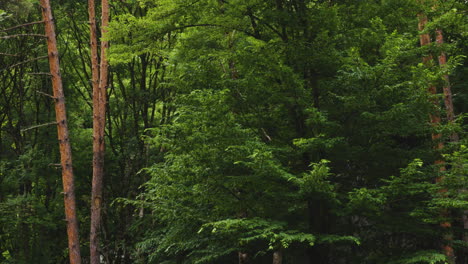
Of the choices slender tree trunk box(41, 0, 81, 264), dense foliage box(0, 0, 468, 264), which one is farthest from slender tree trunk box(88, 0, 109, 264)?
dense foliage box(0, 0, 468, 264)

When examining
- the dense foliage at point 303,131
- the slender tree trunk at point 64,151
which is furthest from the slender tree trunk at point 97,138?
the dense foliage at point 303,131

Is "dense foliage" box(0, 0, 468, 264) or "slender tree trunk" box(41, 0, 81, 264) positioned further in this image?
"slender tree trunk" box(41, 0, 81, 264)

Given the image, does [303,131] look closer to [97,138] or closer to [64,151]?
[64,151]

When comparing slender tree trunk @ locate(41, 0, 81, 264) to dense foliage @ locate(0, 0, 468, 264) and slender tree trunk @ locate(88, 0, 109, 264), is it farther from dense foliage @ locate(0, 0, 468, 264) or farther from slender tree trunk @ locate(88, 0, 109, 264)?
dense foliage @ locate(0, 0, 468, 264)

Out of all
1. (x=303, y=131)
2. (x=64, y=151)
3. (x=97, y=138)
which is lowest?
(x=64, y=151)

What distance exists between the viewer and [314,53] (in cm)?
707

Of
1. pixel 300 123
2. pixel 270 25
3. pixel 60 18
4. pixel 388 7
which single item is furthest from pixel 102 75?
pixel 388 7

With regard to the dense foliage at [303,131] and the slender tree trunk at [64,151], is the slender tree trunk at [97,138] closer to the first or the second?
the slender tree trunk at [64,151]

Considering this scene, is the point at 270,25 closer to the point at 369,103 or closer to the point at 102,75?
the point at 369,103

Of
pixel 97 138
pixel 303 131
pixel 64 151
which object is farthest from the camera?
pixel 97 138

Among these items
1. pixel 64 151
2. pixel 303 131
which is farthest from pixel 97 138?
pixel 303 131

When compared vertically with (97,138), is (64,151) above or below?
below

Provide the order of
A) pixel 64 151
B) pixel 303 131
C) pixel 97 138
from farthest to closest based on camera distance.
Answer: pixel 97 138 < pixel 64 151 < pixel 303 131

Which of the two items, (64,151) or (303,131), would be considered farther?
(64,151)
